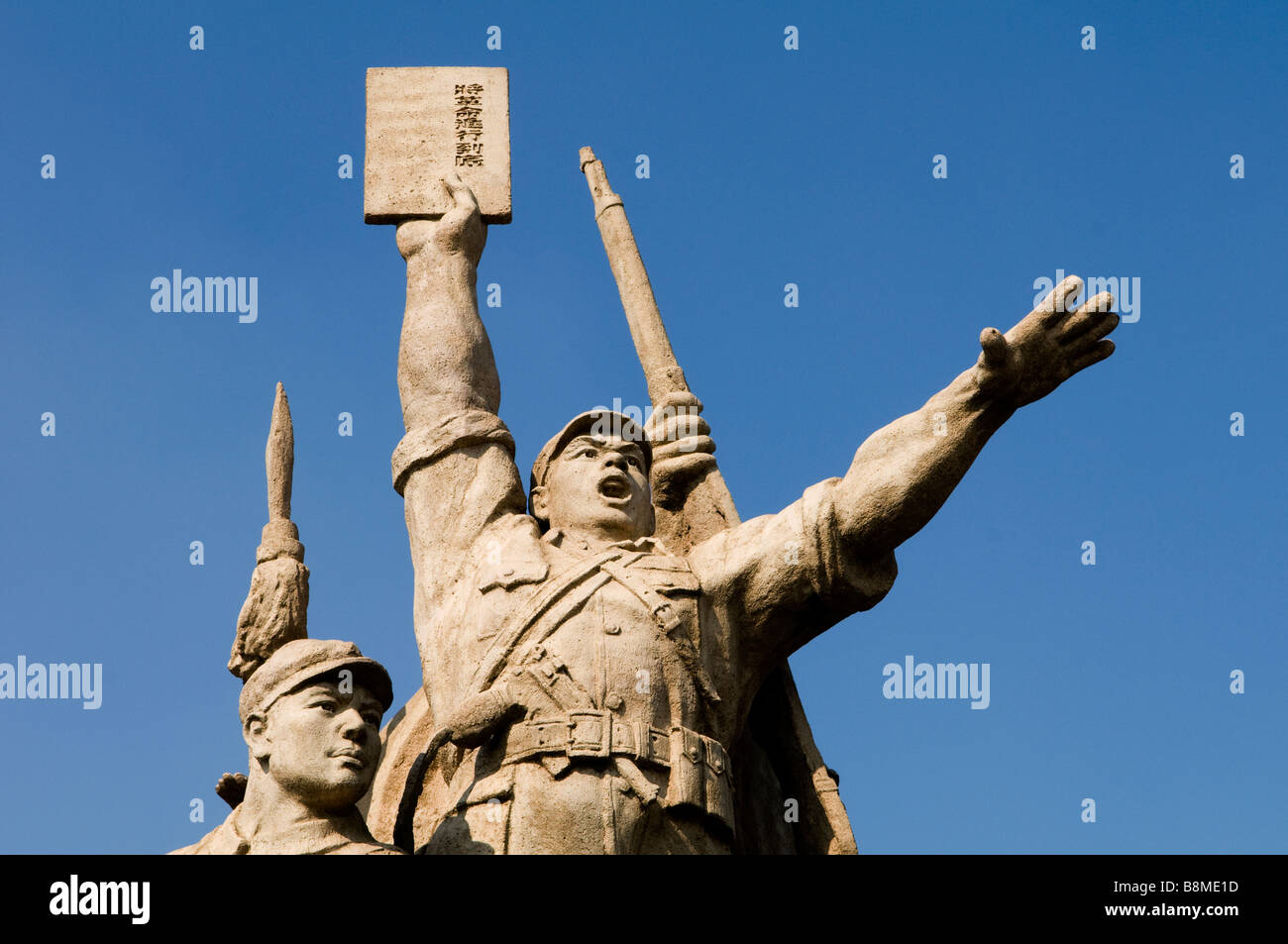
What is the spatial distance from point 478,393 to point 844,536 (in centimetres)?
260

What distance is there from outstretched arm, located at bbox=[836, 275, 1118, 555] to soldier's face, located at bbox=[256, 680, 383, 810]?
299cm

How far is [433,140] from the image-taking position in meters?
15.2

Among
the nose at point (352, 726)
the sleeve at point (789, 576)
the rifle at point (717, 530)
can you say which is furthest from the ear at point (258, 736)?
the rifle at point (717, 530)

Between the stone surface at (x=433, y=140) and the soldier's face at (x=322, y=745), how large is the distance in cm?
412

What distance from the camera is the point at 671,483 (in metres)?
14.6

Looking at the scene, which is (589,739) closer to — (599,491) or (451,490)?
(599,491)

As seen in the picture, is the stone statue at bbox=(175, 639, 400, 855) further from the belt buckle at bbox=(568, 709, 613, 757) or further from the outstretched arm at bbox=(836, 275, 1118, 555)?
the outstretched arm at bbox=(836, 275, 1118, 555)

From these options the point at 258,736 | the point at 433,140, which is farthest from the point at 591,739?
the point at 433,140

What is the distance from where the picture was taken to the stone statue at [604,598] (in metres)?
12.1
